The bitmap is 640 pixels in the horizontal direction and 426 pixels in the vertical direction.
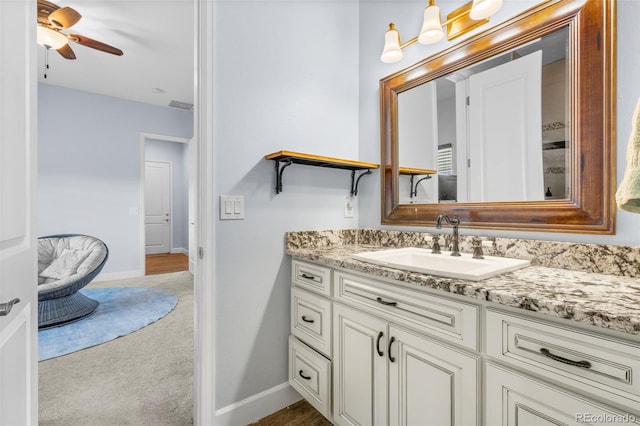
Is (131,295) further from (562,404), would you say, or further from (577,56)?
(577,56)

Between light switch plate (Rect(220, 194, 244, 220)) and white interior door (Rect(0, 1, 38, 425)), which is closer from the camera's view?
white interior door (Rect(0, 1, 38, 425))

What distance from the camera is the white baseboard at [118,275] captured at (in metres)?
4.20

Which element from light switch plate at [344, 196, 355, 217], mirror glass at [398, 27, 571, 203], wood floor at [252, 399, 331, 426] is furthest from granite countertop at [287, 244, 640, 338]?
wood floor at [252, 399, 331, 426]

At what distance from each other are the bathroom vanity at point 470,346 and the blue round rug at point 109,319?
198cm

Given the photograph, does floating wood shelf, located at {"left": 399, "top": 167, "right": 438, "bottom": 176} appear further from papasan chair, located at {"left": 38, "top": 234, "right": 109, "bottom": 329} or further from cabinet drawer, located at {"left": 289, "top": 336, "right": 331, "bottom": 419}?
papasan chair, located at {"left": 38, "top": 234, "right": 109, "bottom": 329}

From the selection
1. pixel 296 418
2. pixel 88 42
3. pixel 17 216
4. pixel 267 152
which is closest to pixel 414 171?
pixel 267 152

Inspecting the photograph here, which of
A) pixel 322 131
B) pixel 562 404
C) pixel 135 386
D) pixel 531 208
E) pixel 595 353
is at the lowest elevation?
pixel 135 386

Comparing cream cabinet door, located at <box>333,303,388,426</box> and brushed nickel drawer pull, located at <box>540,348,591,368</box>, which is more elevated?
brushed nickel drawer pull, located at <box>540,348,591,368</box>

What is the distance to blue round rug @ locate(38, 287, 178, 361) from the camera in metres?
2.32

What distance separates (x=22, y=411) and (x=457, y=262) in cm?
155

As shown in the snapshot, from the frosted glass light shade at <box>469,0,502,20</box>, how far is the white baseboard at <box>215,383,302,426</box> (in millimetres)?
2045

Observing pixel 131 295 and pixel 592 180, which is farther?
pixel 131 295

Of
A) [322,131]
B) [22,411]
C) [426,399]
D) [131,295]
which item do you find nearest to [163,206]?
[131,295]

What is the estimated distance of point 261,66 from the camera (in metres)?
1.61
